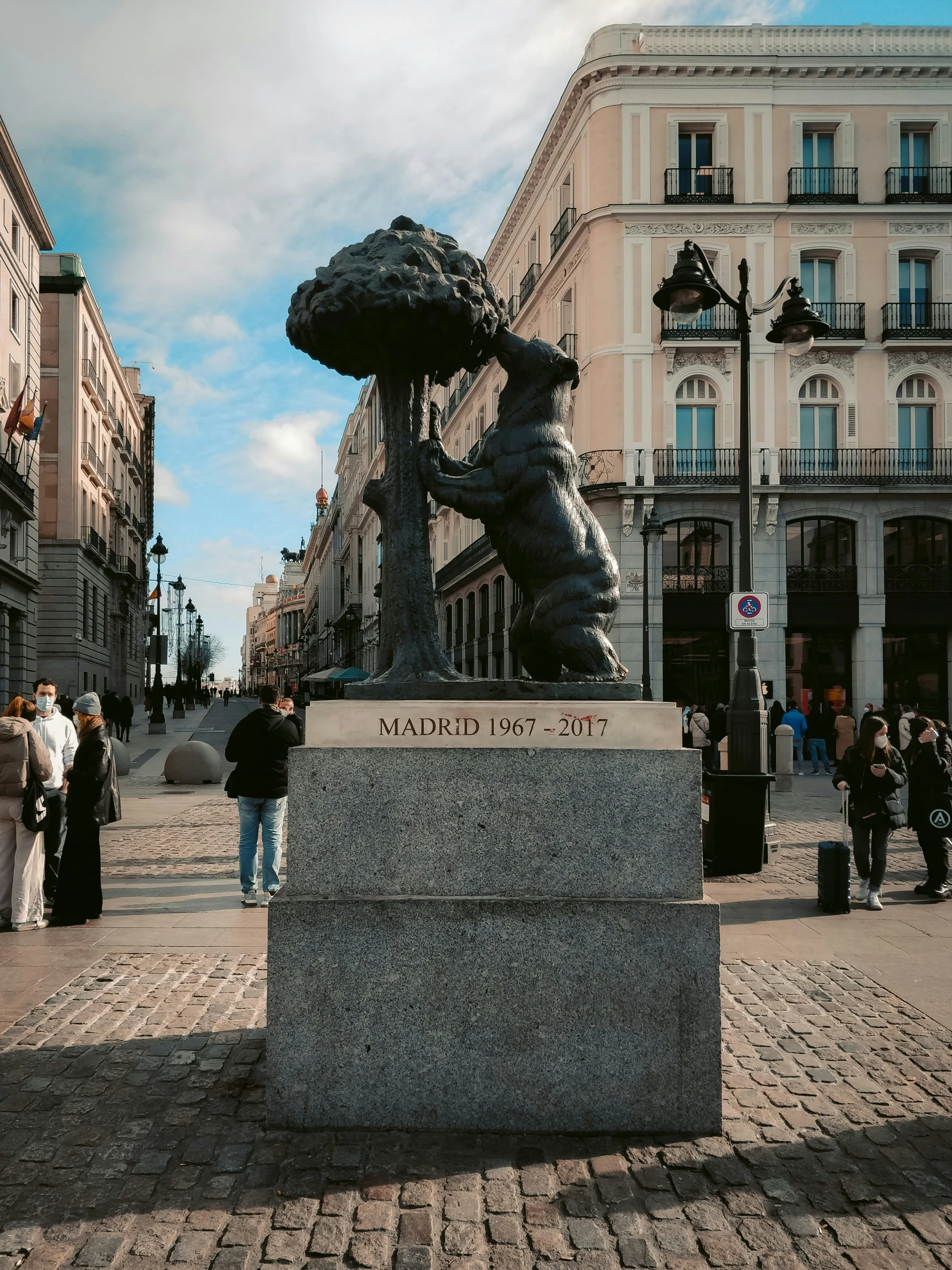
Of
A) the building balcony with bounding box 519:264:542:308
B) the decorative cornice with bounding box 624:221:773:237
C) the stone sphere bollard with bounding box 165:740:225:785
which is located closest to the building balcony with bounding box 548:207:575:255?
the building balcony with bounding box 519:264:542:308

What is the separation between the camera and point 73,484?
3944 cm

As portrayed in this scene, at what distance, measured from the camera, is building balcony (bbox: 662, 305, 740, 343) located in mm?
27047

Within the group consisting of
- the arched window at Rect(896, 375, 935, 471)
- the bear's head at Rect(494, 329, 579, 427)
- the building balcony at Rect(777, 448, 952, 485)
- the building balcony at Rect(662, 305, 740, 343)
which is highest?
the building balcony at Rect(662, 305, 740, 343)

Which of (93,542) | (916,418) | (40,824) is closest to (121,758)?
(40,824)

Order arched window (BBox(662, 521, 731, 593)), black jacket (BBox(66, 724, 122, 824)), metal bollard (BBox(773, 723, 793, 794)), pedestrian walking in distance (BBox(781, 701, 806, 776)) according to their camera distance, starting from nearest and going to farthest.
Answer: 1. black jacket (BBox(66, 724, 122, 824))
2. metal bollard (BBox(773, 723, 793, 794))
3. pedestrian walking in distance (BBox(781, 701, 806, 776))
4. arched window (BBox(662, 521, 731, 593))

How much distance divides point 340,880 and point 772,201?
94.9ft

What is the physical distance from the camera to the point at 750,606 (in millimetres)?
10961

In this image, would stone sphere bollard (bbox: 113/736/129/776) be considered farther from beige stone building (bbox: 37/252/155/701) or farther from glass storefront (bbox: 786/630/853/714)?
beige stone building (bbox: 37/252/155/701)

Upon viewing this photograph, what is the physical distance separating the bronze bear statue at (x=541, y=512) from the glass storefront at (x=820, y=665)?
2390 centimetres

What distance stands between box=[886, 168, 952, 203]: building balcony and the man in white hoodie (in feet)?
91.7

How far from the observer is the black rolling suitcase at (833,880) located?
25.8ft

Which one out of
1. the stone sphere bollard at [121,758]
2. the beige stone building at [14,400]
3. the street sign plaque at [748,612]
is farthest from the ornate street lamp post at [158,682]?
the street sign plaque at [748,612]

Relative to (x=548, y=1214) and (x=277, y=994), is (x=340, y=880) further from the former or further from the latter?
(x=548, y=1214)

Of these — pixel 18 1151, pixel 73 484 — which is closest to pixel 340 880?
pixel 18 1151
